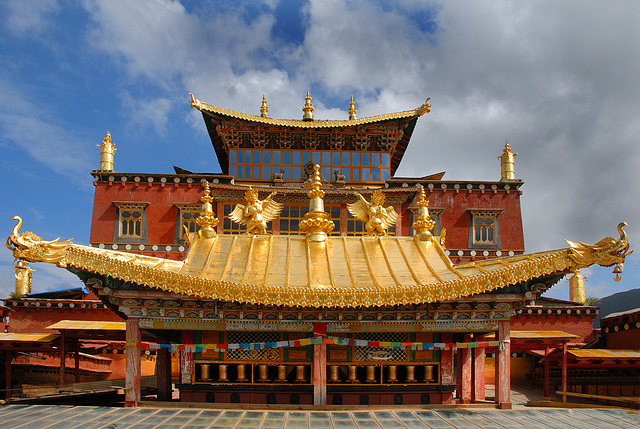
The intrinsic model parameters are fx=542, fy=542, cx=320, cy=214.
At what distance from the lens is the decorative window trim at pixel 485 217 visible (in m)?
30.4

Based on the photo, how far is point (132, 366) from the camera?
36.9 ft

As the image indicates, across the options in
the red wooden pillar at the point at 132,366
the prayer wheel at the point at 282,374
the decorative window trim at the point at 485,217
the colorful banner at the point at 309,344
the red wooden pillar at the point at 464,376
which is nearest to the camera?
the red wooden pillar at the point at 132,366

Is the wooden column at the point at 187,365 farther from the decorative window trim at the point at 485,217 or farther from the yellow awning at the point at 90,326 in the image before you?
the decorative window trim at the point at 485,217

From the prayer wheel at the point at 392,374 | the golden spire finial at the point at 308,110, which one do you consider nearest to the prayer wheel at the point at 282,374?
the prayer wheel at the point at 392,374

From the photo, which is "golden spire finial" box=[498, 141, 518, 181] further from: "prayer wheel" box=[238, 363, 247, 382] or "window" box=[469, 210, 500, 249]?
"prayer wheel" box=[238, 363, 247, 382]

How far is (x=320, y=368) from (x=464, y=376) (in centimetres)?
598

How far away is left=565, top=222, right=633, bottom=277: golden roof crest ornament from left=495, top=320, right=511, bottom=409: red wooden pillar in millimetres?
2046

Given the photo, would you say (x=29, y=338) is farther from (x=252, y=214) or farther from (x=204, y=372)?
(x=252, y=214)

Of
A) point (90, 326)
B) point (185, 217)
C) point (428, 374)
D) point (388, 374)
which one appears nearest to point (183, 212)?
point (185, 217)

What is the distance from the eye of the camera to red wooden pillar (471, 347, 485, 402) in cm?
1515

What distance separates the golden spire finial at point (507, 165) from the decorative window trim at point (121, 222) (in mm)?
20716

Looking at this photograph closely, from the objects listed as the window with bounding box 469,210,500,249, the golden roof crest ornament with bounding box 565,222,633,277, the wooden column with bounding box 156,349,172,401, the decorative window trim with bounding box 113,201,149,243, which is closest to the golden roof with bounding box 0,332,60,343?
the wooden column with bounding box 156,349,172,401

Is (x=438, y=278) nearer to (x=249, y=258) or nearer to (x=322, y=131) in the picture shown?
(x=249, y=258)

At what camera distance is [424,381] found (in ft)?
41.5
